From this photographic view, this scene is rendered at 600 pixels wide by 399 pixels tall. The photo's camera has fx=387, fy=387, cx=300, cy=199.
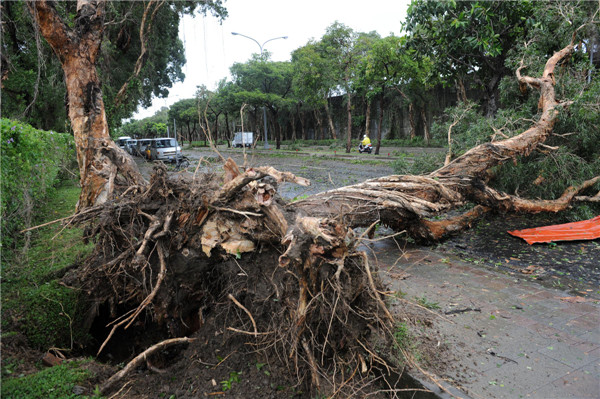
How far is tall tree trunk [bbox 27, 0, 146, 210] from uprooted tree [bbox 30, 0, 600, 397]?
0.05 feet

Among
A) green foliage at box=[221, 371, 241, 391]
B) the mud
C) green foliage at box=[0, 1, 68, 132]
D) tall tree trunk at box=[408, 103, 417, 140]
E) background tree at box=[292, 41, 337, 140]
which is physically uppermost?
background tree at box=[292, 41, 337, 140]

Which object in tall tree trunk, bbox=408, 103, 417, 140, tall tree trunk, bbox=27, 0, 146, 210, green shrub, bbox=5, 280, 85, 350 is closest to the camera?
green shrub, bbox=5, 280, 85, 350

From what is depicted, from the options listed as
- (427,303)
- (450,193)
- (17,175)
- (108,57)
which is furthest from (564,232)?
(108,57)

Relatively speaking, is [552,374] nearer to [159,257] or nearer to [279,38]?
[159,257]

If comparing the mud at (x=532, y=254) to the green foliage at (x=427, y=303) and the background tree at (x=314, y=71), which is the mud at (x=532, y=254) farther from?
the background tree at (x=314, y=71)

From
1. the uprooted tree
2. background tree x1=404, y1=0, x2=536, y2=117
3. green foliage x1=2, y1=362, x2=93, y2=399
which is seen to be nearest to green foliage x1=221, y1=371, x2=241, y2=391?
the uprooted tree

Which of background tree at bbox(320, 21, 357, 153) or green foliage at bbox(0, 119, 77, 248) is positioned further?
background tree at bbox(320, 21, 357, 153)

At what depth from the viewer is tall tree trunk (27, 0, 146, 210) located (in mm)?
5480

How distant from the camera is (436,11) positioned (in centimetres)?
905

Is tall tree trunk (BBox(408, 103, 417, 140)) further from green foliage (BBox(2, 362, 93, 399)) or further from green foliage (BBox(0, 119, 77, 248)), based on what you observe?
green foliage (BBox(2, 362, 93, 399))

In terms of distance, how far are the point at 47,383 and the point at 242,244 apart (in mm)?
1918

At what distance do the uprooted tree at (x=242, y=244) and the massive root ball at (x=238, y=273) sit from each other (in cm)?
1

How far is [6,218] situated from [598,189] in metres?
10.0

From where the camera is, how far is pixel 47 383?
311 cm
